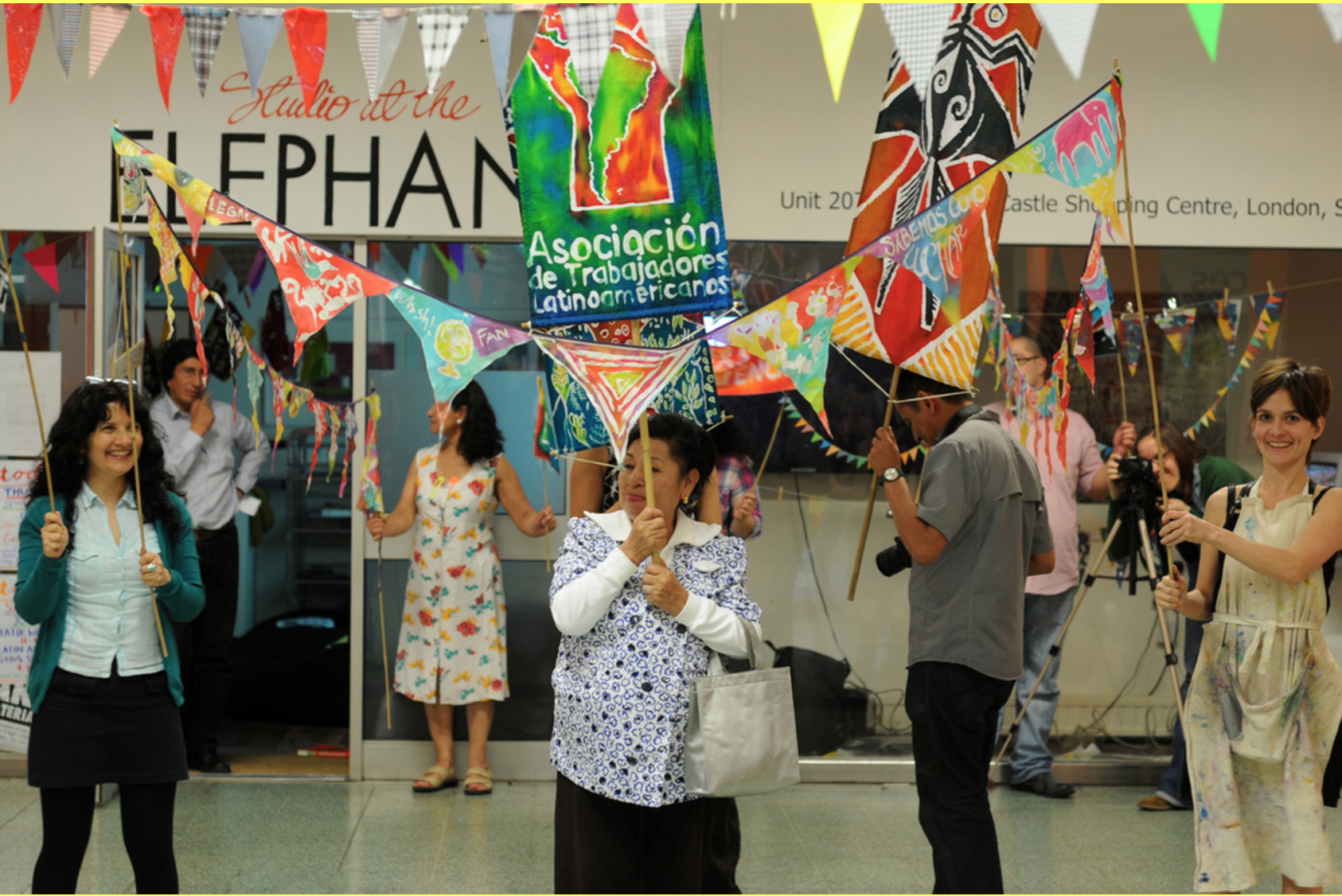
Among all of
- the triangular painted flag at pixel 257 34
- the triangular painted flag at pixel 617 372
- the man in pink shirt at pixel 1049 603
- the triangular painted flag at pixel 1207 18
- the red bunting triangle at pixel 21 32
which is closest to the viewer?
the triangular painted flag at pixel 617 372

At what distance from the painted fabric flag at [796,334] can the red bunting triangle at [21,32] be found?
86.6 inches

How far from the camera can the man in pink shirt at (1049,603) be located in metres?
5.07

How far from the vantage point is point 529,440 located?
17.6 ft

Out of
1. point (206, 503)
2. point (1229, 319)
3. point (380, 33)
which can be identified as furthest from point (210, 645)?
point (1229, 319)

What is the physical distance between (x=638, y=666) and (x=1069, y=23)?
6.16 ft

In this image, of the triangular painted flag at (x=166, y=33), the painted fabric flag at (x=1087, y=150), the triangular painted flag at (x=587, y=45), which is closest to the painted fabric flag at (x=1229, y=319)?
the painted fabric flag at (x=1087, y=150)

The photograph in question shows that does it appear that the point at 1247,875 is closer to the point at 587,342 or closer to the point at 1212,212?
the point at 587,342

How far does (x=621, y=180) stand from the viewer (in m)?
2.74

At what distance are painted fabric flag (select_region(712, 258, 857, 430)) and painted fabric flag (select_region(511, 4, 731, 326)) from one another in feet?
0.35

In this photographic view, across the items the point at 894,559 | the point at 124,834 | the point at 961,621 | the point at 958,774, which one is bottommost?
the point at 124,834

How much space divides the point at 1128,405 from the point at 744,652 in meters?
3.24

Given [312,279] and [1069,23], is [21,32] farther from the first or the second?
[1069,23]

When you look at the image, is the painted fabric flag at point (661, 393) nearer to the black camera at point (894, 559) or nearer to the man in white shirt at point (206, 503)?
the black camera at point (894, 559)

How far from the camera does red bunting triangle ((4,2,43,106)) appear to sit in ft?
11.2
